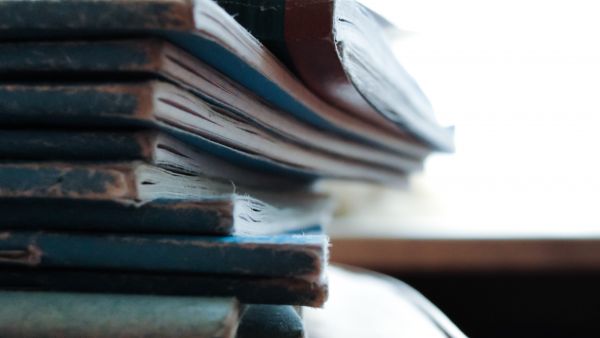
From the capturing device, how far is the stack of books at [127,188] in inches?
13.7

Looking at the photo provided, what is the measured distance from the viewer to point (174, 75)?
14.2 inches

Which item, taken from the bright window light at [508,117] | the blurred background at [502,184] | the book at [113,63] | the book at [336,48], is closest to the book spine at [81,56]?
the book at [113,63]

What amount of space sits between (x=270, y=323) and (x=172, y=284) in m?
0.07

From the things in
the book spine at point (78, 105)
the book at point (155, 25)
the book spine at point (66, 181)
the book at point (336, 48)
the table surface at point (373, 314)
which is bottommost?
the table surface at point (373, 314)

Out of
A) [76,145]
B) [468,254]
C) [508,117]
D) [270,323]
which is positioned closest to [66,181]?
[76,145]

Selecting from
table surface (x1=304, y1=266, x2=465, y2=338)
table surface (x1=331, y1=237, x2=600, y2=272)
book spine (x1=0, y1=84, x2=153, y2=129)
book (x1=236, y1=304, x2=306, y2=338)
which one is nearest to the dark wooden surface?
table surface (x1=331, y1=237, x2=600, y2=272)

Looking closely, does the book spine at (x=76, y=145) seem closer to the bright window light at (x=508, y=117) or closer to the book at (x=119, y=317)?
the book at (x=119, y=317)

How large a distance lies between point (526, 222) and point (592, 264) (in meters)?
0.16

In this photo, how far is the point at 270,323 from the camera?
41 cm

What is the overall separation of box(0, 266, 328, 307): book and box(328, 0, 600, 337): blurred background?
0.57 metres

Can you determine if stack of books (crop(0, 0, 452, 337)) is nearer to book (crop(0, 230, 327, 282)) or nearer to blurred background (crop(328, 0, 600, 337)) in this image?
book (crop(0, 230, 327, 282))

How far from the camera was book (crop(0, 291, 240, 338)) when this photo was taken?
35 cm

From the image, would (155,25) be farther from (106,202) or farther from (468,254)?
(468,254)

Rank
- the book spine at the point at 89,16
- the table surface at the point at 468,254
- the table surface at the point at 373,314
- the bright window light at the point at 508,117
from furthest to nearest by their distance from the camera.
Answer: the bright window light at the point at 508,117, the table surface at the point at 468,254, the table surface at the point at 373,314, the book spine at the point at 89,16
